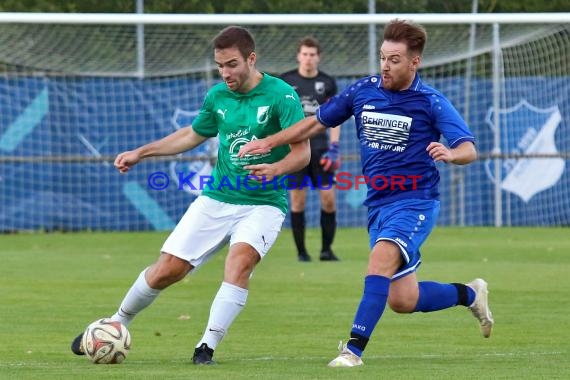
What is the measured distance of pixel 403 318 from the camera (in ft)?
35.7

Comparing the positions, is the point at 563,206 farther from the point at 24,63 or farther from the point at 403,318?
the point at 403,318

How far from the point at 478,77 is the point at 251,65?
1532 cm

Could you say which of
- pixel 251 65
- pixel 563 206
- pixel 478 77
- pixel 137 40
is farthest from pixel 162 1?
pixel 251 65

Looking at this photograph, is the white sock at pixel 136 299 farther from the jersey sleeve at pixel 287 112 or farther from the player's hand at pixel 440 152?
the player's hand at pixel 440 152

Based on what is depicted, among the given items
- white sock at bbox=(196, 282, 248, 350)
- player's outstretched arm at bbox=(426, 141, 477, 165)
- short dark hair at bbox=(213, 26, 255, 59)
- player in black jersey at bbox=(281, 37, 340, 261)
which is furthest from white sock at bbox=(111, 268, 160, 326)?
player in black jersey at bbox=(281, 37, 340, 261)

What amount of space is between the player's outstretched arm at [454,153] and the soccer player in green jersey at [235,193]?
1008 mm

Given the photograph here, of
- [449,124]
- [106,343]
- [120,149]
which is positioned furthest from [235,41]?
[120,149]

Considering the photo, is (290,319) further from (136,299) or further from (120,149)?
(120,149)

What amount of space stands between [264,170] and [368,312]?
103 cm

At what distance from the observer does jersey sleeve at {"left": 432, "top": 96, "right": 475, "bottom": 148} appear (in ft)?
25.6

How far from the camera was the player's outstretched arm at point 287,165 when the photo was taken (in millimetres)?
7934

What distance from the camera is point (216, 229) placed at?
27.4 ft

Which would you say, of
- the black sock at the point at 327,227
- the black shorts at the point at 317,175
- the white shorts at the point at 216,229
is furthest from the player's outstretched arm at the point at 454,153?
the black sock at the point at 327,227

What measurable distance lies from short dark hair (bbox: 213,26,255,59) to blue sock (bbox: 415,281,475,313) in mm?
1810
